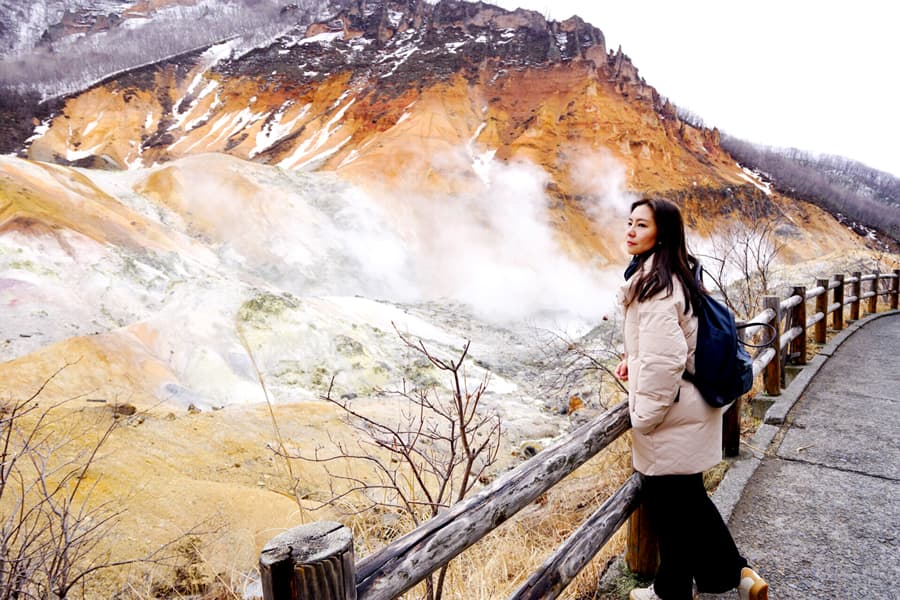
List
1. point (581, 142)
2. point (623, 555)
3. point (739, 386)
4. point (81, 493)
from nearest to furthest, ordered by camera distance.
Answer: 1. point (739, 386)
2. point (623, 555)
3. point (81, 493)
4. point (581, 142)

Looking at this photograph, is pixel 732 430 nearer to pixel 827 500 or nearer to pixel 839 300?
pixel 827 500

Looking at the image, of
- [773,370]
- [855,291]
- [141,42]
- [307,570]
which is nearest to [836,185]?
[855,291]

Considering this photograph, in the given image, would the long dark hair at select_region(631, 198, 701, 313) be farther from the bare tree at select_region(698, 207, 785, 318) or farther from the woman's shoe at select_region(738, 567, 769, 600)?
the woman's shoe at select_region(738, 567, 769, 600)

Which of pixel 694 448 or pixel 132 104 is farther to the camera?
pixel 132 104

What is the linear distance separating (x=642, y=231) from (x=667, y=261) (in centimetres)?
18

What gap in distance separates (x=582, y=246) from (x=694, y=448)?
1246 inches

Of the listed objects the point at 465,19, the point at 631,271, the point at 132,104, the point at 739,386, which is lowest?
the point at 739,386

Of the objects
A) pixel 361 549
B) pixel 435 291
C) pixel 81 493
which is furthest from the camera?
pixel 435 291

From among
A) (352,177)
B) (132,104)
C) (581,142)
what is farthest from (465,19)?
(132,104)

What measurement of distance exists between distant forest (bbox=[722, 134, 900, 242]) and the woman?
51307 mm

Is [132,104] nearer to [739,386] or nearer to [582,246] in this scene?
[582,246]

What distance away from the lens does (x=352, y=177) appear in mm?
32031

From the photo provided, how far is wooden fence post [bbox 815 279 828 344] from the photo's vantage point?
723 centimetres

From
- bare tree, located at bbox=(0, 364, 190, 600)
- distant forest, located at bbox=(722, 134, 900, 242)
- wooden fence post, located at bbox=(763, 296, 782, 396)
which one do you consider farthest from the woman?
distant forest, located at bbox=(722, 134, 900, 242)
